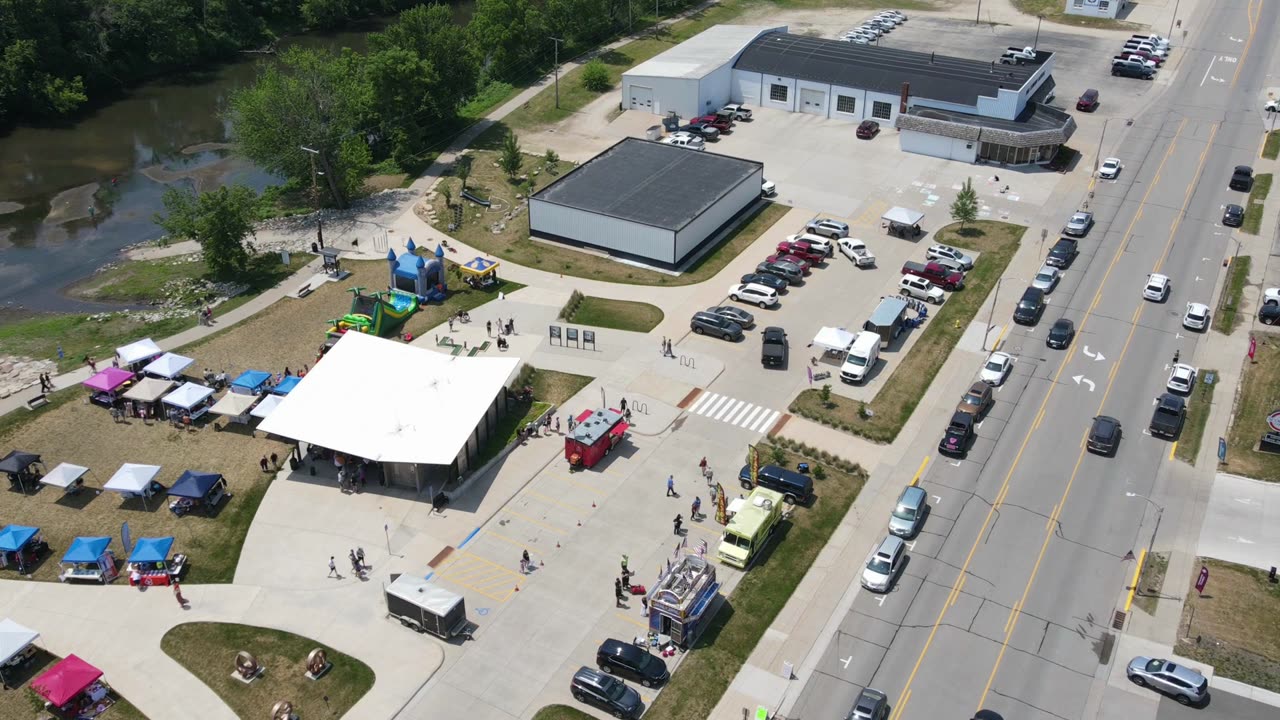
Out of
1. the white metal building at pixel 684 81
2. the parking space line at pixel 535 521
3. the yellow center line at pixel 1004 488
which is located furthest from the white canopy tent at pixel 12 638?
the white metal building at pixel 684 81

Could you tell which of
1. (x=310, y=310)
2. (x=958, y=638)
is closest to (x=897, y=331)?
(x=958, y=638)

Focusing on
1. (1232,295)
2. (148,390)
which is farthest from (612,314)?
(1232,295)

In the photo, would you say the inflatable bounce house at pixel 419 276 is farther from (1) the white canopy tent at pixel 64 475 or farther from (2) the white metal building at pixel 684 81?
(2) the white metal building at pixel 684 81

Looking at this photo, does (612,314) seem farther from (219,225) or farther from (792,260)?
(219,225)

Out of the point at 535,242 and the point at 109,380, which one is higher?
the point at 535,242

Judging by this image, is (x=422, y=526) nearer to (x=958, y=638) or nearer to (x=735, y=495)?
(x=735, y=495)
